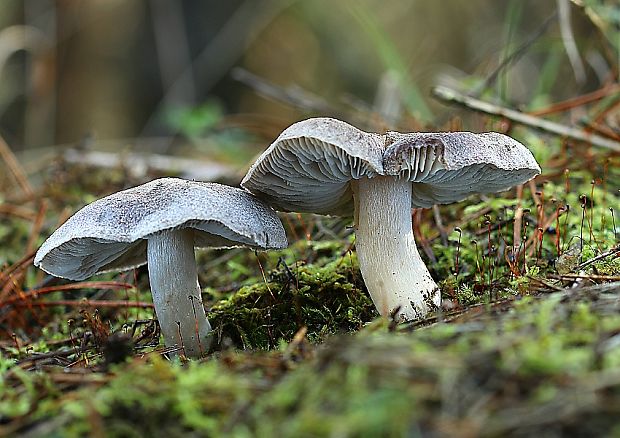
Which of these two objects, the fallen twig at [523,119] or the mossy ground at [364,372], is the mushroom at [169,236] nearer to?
the mossy ground at [364,372]

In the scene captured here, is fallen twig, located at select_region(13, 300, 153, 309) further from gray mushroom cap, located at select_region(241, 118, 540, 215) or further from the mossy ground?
gray mushroom cap, located at select_region(241, 118, 540, 215)

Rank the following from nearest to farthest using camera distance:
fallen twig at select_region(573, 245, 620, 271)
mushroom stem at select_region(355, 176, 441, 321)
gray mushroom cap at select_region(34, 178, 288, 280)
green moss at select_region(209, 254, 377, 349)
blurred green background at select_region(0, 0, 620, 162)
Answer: gray mushroom cap at select_region(34, 178, 288, 280) → fallen twig at select_region(573, 245, 620, 271) → mushroom stem at select_region(355, 176, 441, 321) → green moss at select_region(209, 254, 377, 349) → blurred green background at select_region(0, 0, 620, 162)

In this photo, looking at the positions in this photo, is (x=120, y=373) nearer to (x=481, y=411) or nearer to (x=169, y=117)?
(x=481, y=411)

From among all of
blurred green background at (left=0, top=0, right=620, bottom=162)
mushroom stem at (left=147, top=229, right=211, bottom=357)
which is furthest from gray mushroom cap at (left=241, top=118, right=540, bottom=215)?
blurred green background at (left=0, top=0, right=620, bottom=162)

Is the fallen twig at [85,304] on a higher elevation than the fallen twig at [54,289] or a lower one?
lower

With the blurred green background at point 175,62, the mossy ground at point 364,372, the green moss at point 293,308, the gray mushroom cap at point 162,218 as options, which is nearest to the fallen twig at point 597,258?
the mossy ground at point 364,372
